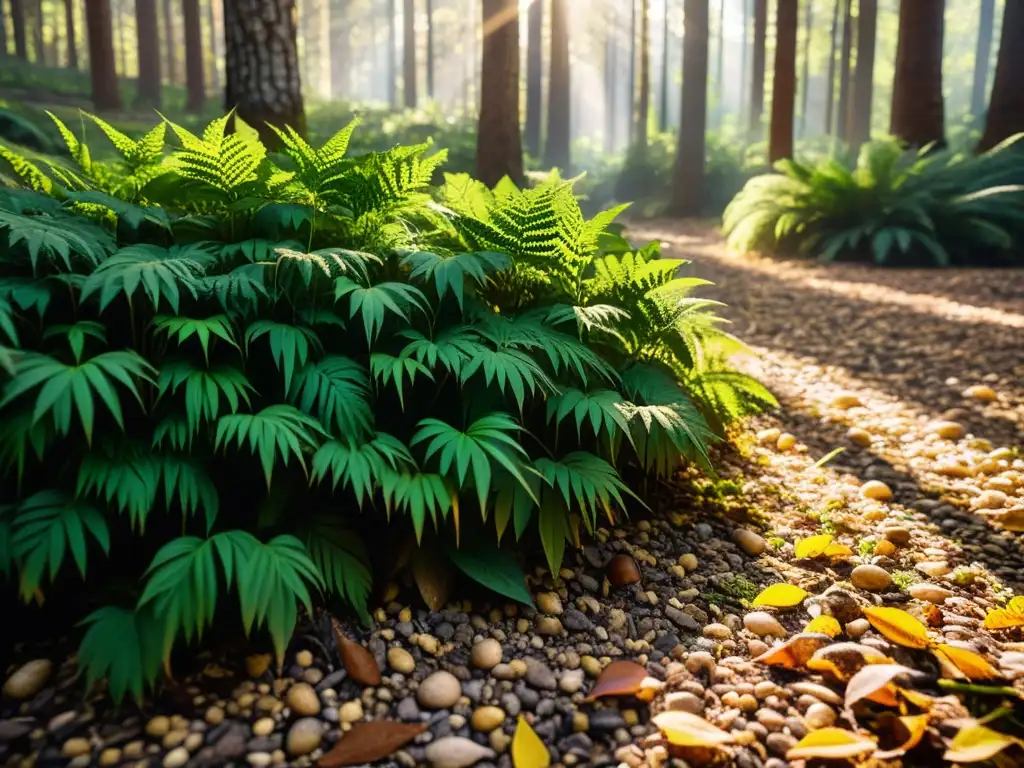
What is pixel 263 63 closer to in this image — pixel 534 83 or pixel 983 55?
pixel 534 83

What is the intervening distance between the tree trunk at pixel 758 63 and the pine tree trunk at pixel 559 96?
18.2 ft

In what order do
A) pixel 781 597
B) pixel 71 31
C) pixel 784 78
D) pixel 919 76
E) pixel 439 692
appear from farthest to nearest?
pixel 71 31 < pixel 784 78 < pixel 919 76 < pixel 781 597 < pixel 439 692

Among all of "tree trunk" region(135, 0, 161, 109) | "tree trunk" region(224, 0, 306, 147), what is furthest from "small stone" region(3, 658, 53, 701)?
"tree trunk" region(135, 0, 161, 109)

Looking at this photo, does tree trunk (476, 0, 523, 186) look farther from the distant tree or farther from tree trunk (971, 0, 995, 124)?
tree trunk (971, 0, 995, 124)

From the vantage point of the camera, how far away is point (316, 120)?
19.5m

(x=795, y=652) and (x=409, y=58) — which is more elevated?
(x=409, y=58)

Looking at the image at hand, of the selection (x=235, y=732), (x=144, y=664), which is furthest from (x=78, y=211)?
(x=235, y=732)

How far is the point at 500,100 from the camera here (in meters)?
8.99

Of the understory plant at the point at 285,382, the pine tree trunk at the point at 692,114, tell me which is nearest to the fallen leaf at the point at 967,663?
the understory plant at the point at 285,382

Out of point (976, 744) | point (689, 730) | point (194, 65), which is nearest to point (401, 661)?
point (689, 730)

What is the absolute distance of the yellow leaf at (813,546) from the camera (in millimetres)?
2844

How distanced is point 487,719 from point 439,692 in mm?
155

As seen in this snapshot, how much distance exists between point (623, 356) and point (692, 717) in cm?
143

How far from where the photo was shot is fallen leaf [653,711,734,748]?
73.0 inches
